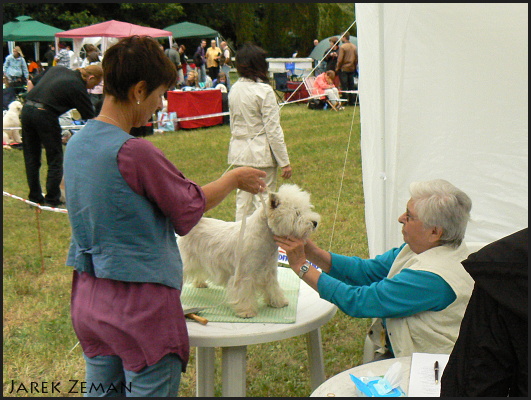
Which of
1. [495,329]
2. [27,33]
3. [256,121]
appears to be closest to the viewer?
[495,329]

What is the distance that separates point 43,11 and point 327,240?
33.8 meters

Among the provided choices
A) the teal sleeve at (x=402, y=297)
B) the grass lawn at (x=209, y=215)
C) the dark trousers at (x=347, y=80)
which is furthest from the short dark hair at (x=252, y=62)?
the dark trousers at (x=347, y=80)

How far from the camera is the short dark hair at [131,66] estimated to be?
1.74 m

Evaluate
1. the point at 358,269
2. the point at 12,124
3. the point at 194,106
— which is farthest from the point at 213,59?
the point at 358,269

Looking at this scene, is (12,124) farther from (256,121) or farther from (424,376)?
Result: (424,376)

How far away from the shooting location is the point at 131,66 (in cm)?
174

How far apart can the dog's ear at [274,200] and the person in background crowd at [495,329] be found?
1.22 m

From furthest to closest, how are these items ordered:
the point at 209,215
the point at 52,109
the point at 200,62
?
the point at 200,62
the point at 209,215
the point at 52,109

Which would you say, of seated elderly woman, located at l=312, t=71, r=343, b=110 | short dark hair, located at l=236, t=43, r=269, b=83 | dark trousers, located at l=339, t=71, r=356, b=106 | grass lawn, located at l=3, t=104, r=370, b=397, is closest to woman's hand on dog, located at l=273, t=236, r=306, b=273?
grass lawn, located at l=3, t=104, r=370, b=397

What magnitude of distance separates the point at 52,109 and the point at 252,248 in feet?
16.0

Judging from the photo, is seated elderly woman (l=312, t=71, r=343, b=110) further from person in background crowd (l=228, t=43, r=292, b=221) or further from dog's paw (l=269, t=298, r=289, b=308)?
dog's paw (l=269, t=298, r=289, b=308)

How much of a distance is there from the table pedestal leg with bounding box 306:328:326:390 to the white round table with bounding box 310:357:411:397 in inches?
33.3

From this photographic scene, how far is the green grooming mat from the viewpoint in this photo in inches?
99.0

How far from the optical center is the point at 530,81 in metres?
3.56
